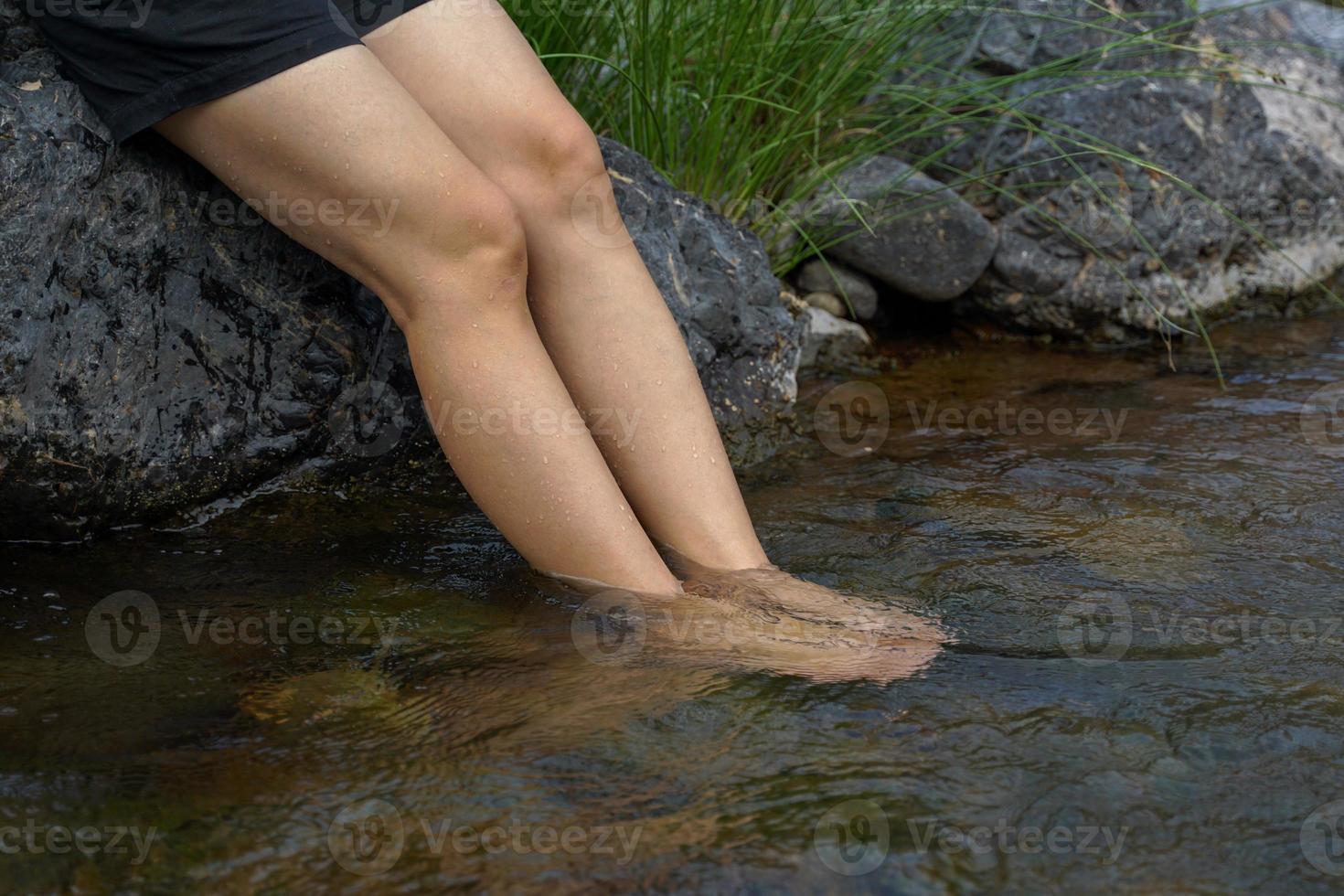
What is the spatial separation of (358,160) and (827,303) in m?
2.08

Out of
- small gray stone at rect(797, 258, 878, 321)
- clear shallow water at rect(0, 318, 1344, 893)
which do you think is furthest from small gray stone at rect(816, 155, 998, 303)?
clear shallow water at rect(0, 318, 1344, 893)

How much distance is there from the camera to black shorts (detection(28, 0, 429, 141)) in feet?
5.41

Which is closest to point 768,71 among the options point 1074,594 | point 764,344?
point 764,344

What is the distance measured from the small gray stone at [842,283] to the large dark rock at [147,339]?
5.01ft

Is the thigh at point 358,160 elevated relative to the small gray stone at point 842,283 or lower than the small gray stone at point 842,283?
elevated

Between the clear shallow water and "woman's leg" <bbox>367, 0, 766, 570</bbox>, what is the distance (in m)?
0.23

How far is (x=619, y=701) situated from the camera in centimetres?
154

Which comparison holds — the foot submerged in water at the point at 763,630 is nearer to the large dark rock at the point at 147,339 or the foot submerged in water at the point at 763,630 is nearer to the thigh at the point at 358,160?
the thigh at the point at 358,160

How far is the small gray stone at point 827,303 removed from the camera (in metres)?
3.56

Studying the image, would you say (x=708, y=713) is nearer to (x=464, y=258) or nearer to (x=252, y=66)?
(x=464, y=258)

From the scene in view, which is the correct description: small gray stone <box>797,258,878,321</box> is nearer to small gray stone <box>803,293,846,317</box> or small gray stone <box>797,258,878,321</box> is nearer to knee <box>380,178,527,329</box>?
small gray stone <box>803,293,846,317</box>

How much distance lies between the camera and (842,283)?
3.58m

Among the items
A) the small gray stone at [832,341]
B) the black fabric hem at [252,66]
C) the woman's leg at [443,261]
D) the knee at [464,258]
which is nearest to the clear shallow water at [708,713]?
the woman's leg at [443,261]

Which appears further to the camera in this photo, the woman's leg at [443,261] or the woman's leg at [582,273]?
the woman's leg at [582,273]
